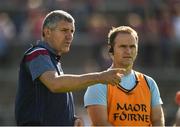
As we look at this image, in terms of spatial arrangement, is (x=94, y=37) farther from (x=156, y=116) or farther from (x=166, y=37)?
(x=156, y=116)

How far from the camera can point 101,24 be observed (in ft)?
57.4

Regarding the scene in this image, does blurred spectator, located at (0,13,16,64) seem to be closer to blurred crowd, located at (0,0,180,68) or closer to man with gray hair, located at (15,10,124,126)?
blurred crowd, located at (0,0,180,68)

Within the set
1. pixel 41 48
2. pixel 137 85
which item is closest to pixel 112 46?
pixel 137 85

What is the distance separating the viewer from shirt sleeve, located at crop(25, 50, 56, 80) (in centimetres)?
674

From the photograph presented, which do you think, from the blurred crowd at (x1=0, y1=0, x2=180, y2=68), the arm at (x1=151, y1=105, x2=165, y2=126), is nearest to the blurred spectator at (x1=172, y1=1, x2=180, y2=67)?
the blurred crowd at (x1=0, y1=0, x2=180, y2=68)

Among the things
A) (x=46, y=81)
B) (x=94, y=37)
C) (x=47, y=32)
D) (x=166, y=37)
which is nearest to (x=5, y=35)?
(x=94, y=37)

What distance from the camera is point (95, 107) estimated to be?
758 centimetres

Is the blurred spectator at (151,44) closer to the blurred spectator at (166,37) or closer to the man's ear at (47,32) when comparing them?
the blurred spectator at (166,37)

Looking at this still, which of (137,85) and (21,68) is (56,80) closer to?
(21,68)

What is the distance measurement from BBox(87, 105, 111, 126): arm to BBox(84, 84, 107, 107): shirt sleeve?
40mm

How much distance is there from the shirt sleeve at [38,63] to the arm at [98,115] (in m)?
0.96

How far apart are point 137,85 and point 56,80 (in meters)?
1.43

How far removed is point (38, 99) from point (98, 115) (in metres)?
0.81

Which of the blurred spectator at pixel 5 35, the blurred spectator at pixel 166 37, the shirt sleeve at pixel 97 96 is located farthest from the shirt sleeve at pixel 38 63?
the blurred spectator at pixel 166 37
